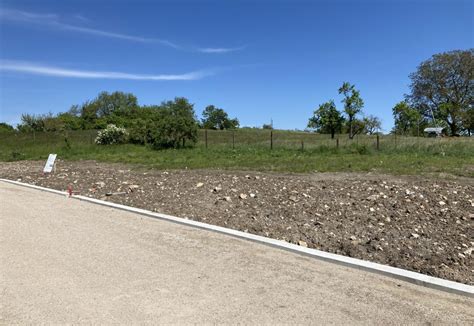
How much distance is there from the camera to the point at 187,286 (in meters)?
3.72

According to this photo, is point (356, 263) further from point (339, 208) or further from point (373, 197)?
point (373, 197)

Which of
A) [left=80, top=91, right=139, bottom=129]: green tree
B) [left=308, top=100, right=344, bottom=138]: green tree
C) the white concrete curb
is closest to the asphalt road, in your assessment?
the white concrete curb

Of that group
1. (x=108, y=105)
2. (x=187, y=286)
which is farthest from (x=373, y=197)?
(x=108, y=105)

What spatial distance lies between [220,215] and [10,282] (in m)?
3.38

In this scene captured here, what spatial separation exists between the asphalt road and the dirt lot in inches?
26.7

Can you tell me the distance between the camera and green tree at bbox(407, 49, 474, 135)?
192 feet

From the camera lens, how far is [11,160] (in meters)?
20.4

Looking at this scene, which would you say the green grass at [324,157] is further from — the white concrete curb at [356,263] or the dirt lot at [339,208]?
the white concrete curb at [356,263]

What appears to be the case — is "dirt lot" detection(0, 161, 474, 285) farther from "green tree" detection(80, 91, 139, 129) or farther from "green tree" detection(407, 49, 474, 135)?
"green tree" detection(80, 91, 139, 129)

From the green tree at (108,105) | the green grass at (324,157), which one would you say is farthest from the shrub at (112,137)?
the green tree at (108,105)

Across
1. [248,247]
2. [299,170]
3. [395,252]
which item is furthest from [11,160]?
[395,252]

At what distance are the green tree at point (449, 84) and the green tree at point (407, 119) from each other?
→ 107 inches

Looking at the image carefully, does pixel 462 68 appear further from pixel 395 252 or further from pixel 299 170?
pixel 395 252

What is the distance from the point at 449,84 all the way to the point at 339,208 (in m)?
64.5
